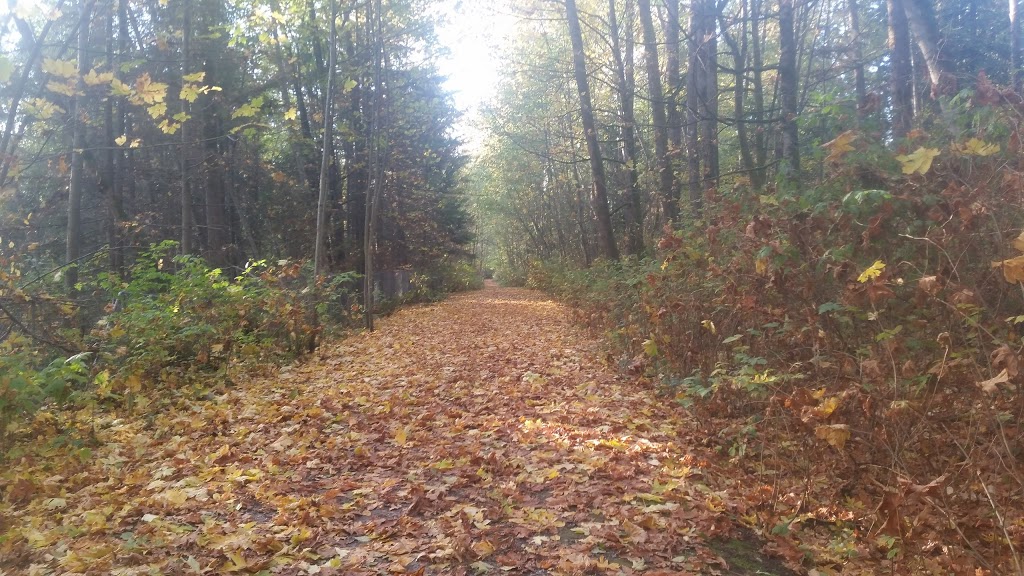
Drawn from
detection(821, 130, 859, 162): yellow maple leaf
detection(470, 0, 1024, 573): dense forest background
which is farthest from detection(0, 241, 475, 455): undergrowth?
detection(821, 130, 859, 162): yellow maple leaf

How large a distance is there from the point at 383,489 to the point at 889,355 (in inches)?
137

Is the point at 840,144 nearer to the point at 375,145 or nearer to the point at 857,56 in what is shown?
the point at 857,56

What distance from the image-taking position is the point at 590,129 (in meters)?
16.1

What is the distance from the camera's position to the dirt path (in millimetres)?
3609

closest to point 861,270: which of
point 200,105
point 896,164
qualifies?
point 896,164

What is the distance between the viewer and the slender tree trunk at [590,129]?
15.8 meters

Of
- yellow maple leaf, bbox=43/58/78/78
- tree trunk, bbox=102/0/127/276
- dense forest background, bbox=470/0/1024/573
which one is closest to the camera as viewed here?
dense forest background, bbox=470/0/1024/573

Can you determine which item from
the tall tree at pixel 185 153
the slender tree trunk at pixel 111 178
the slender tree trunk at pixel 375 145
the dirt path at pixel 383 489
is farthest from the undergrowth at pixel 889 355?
the slender tree trunk at pixel 111 178

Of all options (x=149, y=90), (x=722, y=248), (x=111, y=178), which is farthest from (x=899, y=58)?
A: (x=111, y=178)

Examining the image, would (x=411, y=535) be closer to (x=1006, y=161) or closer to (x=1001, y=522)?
(x=1001, y=522)

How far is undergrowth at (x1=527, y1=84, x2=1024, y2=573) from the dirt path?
73cm

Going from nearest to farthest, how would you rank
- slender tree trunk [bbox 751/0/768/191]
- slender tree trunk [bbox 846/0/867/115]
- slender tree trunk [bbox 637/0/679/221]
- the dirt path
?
1. the dirt path
2. slender tree trunk [bbox 751/0/768/191]
3. slender tree trunk [bbox 846/0/867/115]
4. slender tree trunk [bbox 637/0/679/221]

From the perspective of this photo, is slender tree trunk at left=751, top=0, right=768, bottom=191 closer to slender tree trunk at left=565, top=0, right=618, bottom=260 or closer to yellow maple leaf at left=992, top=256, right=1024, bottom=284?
slender tree trunk at left=565, top=0, right=618, bottom=260

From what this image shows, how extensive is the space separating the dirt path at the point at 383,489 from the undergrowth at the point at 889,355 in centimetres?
73
